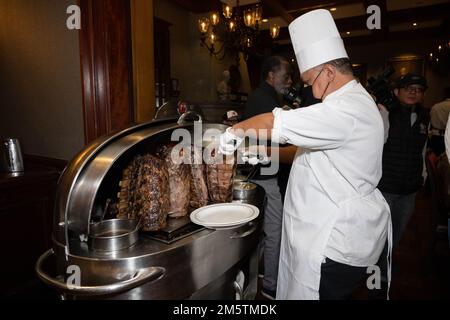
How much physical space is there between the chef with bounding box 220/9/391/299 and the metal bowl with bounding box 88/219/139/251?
1.80 feet

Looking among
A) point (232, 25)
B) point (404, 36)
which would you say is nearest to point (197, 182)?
point (232, 25)

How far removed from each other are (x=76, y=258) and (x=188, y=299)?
434 mm

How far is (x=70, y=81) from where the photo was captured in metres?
2.22

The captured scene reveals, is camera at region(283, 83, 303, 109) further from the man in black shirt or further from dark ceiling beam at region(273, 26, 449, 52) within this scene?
dark ceiling beam at region(273, 26, 449, 52)

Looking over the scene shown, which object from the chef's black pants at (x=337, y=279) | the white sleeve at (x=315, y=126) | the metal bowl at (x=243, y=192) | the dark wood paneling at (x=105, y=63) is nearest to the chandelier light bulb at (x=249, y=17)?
the dark wood paneling at (x=105, y=63)

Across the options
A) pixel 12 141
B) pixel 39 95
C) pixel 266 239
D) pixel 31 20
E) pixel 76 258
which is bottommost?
pixel 266 239

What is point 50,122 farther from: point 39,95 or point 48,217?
point 48,217

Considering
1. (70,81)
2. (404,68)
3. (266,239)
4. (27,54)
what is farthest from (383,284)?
(404,68)

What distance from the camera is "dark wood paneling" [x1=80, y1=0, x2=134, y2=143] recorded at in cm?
193

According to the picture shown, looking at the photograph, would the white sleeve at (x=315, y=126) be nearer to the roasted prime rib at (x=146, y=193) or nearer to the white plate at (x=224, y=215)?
the white plate at (x=224, y=215)

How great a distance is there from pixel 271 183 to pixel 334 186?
1.16 m

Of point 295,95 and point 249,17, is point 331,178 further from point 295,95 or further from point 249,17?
point 249,17

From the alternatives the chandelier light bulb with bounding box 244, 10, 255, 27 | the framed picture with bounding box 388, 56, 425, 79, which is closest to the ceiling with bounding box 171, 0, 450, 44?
the framed picture with bounding box 388, 56, 425, 79

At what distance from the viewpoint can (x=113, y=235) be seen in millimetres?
1051
